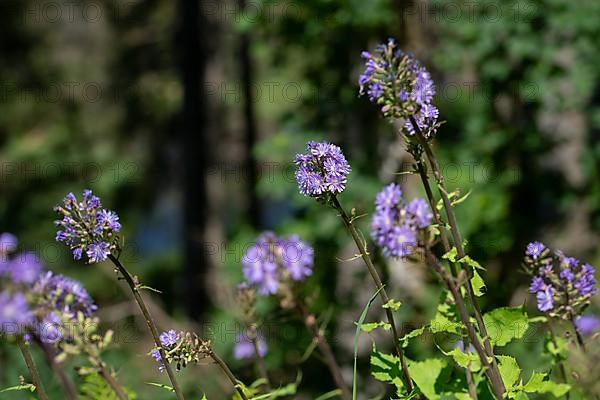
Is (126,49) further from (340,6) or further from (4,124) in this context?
(340,6)

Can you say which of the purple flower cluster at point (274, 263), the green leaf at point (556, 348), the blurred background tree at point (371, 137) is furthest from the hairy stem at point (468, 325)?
the blurred background tree at point (371, 137)

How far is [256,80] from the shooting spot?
1091 cm

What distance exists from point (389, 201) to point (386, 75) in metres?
0.30

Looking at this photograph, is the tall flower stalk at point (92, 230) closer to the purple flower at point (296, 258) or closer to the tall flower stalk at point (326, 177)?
the tall flower stalk at point (326, 177)

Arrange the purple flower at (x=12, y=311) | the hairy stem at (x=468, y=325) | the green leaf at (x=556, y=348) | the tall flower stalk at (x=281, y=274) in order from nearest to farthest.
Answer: the purple flower at (x=12, y=311) → the hairy stem at (x=468, y=325) → the green leaf at (x=556, y=348) → the tall flower stalk at (x=281, y=274)

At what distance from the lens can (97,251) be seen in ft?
5.56

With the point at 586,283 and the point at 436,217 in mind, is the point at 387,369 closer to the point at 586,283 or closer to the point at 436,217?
the point at 436,217

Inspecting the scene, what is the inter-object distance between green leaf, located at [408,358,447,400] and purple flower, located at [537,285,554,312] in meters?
0.28

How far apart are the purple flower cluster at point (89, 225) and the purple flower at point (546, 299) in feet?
3.33

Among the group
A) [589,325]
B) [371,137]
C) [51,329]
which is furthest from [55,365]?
[371,137]

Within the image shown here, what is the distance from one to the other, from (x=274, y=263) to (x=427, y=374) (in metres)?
0.57

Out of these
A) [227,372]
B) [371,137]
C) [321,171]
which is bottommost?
[227,372]

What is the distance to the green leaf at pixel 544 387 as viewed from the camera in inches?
63.3

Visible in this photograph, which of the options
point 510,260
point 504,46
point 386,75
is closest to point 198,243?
point 510,260
